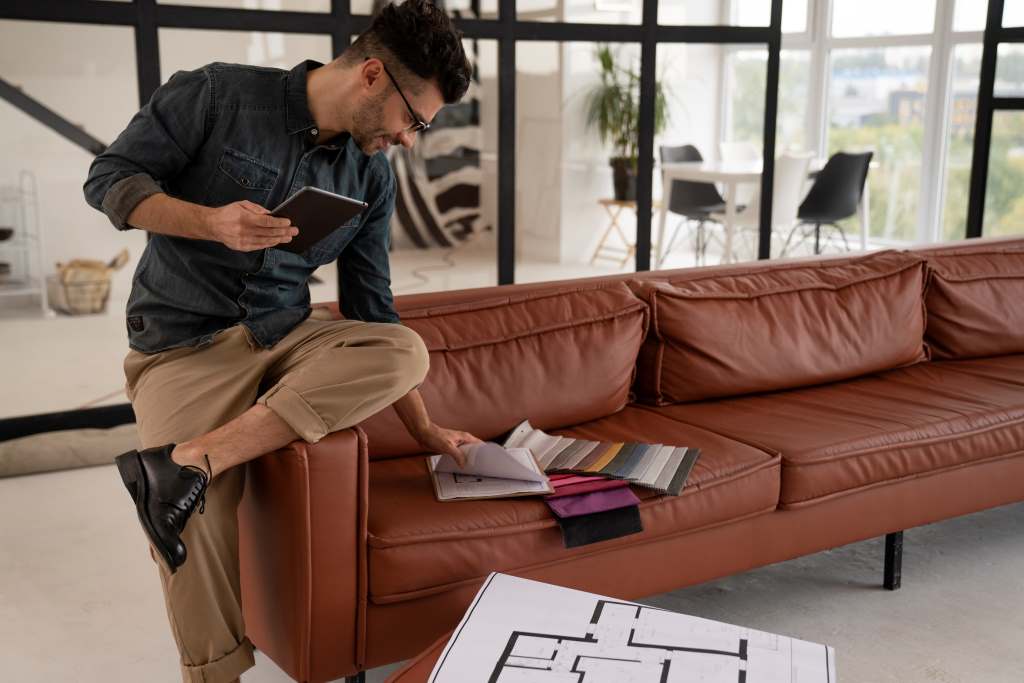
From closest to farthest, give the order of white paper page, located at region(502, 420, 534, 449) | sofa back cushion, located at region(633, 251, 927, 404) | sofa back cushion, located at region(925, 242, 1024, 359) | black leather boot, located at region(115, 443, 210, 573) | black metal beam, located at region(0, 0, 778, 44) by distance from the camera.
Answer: black leather boot, located at region(115, 443, 210, 573) → white paper page, located at region(502, 420, 534, 449) → sofa back cushion, located at region(633, 251, 927, 404) → sofa back cushion, located at region(925, 242, 1024, 359) → black metal beam, located at region(0, 0, 778, 44)

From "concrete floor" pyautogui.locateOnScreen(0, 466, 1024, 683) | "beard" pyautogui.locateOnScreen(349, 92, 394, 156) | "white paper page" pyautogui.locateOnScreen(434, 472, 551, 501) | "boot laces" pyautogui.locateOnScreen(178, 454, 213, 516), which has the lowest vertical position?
"concrete floor" pyautogui.locateOnScreen(0, 466, 1024, 683)

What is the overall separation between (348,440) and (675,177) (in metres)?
3.00

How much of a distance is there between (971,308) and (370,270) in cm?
197

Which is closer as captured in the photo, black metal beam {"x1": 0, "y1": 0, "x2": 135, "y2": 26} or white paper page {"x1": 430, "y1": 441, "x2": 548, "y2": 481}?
white paper page {"x1": 430, "y1": 441, "x2": 548, "y2": 481}

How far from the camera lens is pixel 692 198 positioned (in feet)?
15.3

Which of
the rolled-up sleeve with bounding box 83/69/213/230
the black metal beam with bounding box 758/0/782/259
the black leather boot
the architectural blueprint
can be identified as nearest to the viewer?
the architectural blueprint

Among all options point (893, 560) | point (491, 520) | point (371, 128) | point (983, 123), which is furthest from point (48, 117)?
point (983, 123)

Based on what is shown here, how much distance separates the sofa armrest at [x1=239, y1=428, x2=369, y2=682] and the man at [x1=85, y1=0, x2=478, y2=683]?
5cm

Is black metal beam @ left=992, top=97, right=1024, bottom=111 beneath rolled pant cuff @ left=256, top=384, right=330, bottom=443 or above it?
above

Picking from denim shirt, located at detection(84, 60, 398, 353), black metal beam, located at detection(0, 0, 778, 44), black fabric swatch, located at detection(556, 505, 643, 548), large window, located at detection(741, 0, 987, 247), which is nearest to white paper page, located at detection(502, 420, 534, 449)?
black fabric swatch, located at detection(556, 505, 643, 548)

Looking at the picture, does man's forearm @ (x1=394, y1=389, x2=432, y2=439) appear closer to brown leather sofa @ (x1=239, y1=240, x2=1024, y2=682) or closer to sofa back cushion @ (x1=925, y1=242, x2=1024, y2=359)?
brown leather sofa @ (x1=239, y1=240, x2=1024, y2=682)

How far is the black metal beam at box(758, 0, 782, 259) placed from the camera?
4664 mm

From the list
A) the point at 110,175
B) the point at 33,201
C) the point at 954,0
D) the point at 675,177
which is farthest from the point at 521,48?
the point at 954,0

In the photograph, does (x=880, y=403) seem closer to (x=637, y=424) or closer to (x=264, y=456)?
(x=637, y=424)
